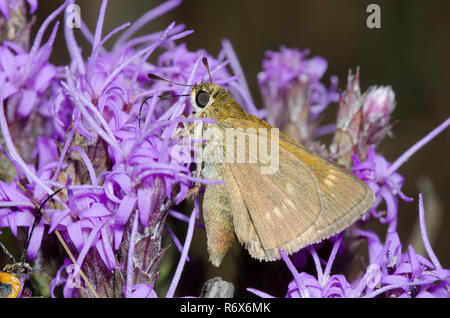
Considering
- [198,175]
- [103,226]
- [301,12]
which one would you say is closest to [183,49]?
[198,175]

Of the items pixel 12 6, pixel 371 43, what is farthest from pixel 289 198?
pixel 371 43

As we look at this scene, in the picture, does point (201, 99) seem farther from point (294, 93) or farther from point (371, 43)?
point (371, 43)

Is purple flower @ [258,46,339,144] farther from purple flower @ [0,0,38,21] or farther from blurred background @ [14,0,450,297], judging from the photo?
blurred background @ [14,0,450,297]

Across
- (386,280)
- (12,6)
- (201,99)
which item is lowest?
(386,280)

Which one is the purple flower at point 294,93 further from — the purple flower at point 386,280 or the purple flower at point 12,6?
the purple flower at point 12,6

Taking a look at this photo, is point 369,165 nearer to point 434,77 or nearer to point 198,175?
point 198,175

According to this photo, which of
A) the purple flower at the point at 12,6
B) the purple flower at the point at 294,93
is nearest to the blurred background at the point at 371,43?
the purple flower at the point at 294,93

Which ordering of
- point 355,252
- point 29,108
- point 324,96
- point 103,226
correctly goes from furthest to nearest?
point 324,96 < point 355,252 < point 29,108 < point 103,226
